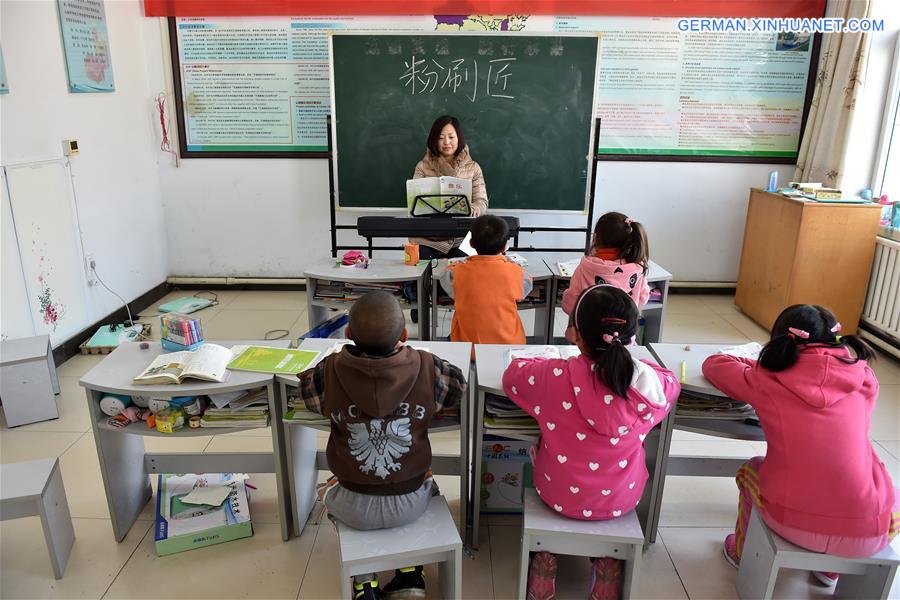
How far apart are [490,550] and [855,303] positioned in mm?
3319

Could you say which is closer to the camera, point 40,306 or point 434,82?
point 40,306

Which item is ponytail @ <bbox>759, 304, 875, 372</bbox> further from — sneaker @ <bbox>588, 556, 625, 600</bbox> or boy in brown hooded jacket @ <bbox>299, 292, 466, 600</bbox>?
boy in brown hooded jacket @ <bbox>299, 292, 466, 600</bbox>

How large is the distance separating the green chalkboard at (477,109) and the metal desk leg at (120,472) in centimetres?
280

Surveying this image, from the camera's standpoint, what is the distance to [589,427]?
189 cm

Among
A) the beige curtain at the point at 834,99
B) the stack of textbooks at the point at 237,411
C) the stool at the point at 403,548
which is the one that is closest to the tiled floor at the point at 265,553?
the stool at the point at 403,548

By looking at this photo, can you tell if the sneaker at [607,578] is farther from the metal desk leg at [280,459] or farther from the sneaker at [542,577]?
the metal desk leg at [280,459]

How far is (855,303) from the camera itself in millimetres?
4332

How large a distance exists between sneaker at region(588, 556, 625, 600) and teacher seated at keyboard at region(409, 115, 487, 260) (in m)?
2.55

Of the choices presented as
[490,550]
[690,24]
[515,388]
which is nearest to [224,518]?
[490,550]

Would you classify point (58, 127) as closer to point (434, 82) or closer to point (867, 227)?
point (434, 82)

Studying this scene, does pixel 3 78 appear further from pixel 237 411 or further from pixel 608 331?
pixel 608 331

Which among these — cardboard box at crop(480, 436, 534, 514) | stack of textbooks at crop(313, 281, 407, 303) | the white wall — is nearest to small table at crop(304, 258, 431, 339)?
stack of textbooks at crop(313, 281, 407, 303)

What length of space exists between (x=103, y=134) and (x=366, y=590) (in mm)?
3736

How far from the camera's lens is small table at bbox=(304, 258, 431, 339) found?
3.46m
